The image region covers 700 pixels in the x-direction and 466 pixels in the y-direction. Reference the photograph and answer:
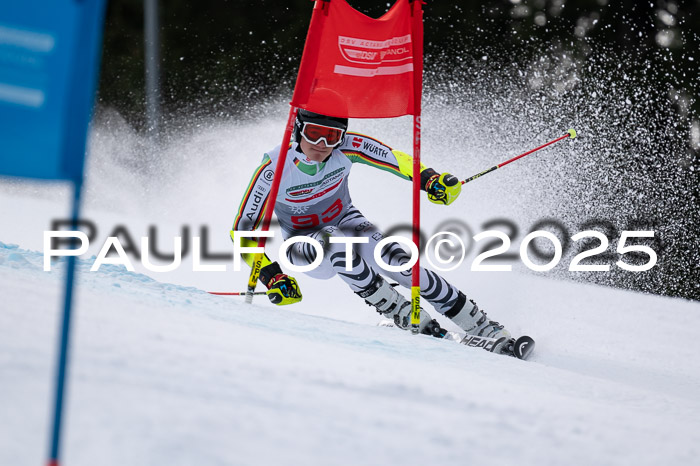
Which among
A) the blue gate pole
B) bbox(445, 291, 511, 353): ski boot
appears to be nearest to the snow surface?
the blue gate pole

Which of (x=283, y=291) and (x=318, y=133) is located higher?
(x=318, y=133)

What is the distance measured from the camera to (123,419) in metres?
1.69

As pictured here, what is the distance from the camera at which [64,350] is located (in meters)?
1.51

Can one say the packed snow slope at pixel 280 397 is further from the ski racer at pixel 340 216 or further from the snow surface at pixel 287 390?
the ski racer at pixel 340 216

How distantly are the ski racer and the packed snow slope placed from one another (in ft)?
2.42

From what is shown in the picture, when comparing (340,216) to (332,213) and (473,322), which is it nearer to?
(332,213)

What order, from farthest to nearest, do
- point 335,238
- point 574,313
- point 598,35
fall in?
point 598,35
point 574,313
point 335,238

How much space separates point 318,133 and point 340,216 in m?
0.62

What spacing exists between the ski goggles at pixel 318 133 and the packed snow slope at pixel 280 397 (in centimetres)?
111

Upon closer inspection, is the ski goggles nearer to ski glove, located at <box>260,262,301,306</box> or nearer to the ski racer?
the ski racer

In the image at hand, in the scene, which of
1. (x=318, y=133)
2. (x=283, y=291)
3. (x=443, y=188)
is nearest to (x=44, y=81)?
(x=283, y=291)

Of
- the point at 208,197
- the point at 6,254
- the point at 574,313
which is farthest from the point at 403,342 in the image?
the point at 208,197

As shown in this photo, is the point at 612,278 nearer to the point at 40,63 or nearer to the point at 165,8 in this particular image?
the point at 165,8

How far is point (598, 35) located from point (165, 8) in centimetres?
836
